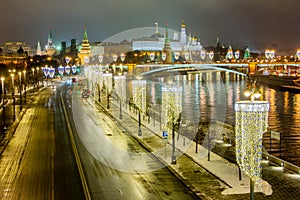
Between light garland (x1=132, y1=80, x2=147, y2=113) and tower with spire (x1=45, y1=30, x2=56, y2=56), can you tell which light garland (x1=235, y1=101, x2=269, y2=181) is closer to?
light garland (x1=132, y1=80, x2=147, y2=113)

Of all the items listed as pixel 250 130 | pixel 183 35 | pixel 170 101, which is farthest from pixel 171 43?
pixel 250 130

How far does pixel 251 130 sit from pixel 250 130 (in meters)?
0.02

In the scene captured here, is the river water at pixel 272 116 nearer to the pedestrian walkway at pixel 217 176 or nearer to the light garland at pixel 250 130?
the pedestrian walkway at pixel 217 176

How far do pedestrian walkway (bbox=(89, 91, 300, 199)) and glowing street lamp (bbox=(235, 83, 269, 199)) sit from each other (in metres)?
1.99

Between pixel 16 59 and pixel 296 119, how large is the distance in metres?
68.2

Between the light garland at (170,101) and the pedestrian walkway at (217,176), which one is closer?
the pedestrian walkway at (217,176)

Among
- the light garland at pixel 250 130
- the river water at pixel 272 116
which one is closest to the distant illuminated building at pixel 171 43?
the river water at pixel 272 116

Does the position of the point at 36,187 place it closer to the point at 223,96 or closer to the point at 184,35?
the point at 223,96

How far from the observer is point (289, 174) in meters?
13.7

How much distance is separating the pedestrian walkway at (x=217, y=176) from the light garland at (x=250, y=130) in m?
2.00

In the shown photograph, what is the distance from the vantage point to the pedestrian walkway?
11.9 meters

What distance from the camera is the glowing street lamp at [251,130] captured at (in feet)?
30.0

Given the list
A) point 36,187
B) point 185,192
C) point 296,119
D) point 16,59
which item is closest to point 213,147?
point 185,192

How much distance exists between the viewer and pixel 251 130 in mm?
9438
